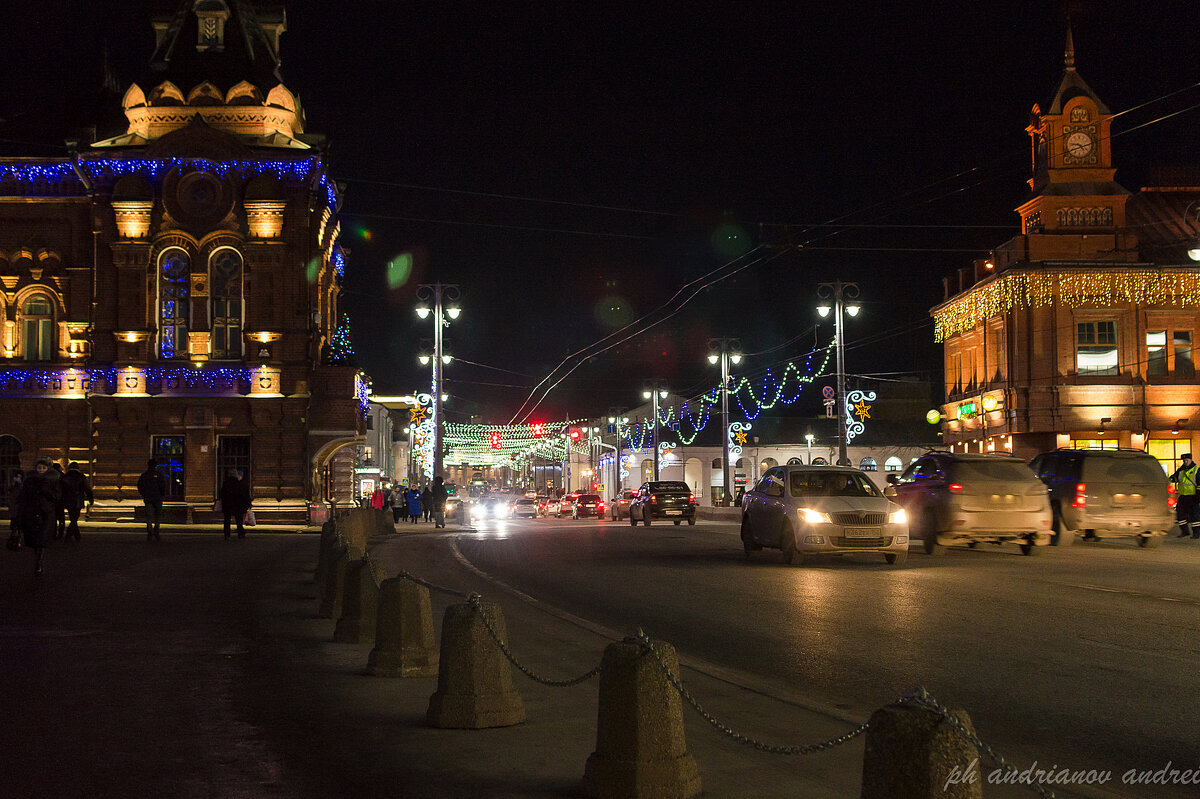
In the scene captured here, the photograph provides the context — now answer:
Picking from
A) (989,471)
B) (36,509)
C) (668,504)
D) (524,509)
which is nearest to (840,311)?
(668,504)

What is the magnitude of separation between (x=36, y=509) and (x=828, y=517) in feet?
40.5

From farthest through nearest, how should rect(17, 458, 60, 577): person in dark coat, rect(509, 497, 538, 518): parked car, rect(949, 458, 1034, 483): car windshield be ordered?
rect(509, 497, 538, 518): parked car
rect(949, 458, 1034, 483): car windshield
rect(17, 458, 60, 577): person in dark coat

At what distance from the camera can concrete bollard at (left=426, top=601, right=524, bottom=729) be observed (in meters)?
7.46

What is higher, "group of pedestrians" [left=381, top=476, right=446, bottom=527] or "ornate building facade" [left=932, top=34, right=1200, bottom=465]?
"ornate building facade" [left=932, top=34, right=1200, bottom=465]

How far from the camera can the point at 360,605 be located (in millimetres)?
11516

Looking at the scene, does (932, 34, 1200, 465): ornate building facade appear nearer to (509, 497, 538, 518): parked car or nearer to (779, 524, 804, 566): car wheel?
(509, 497, 538, 518): parked car

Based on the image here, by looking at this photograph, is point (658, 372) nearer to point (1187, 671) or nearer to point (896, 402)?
point (896, 402)

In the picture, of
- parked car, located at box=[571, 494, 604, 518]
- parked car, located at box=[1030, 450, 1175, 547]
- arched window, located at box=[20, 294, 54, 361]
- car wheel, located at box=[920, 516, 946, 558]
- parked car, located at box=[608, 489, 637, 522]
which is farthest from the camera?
parked car, located at box=[571, 494, 604, 518]

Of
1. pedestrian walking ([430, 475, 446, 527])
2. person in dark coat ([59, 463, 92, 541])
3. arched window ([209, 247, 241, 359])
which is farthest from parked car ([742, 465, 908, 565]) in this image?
arched window ([209, 247, 241, 359])

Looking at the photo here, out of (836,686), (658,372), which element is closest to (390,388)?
(658,372)

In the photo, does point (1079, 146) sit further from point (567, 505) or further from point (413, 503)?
point (567, 505)

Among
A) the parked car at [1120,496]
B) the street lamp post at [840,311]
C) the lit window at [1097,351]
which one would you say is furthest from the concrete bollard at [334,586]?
the lit window at [1097,351]

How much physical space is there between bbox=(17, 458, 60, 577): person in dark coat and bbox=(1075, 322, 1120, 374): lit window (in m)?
40.8

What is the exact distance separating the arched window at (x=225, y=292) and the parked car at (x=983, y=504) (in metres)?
28.2
